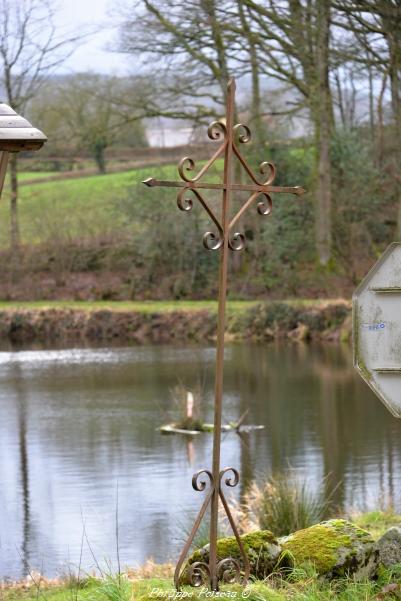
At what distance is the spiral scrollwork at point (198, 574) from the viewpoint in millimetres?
5520

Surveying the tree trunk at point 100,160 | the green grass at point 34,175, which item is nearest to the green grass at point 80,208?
the tree trunk at point 100,160

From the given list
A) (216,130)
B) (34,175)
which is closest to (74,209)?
(34,175)

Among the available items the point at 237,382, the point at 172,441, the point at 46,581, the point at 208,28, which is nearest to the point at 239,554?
the point at 46,581

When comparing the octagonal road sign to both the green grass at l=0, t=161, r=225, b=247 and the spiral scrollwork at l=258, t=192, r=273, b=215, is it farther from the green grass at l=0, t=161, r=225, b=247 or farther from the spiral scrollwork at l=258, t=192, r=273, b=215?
the green grass at l=0, t=161, r=225, b=247

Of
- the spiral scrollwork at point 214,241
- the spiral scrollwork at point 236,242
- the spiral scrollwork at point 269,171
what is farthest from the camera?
the spiral scrollwork at point 269,171

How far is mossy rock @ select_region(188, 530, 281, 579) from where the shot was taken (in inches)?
239

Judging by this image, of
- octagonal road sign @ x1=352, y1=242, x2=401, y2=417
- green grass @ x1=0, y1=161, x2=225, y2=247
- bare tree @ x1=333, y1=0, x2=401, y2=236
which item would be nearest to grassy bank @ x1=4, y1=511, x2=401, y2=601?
octagonal road sign @ x1=352, y1=242, x2=401, y2=417

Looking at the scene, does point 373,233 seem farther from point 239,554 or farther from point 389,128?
point 239,554

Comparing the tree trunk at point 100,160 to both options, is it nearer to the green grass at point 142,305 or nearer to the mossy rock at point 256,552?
the green grass at point 142,305

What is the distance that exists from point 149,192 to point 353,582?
31.7 meters

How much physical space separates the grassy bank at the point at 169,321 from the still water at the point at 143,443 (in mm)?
1744

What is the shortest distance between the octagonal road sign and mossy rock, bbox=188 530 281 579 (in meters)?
1.26

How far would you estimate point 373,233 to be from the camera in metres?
36.2

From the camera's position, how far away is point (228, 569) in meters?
5.80
